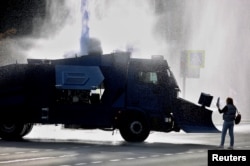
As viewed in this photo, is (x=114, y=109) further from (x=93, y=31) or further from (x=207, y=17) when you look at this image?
(x=207, y=17)

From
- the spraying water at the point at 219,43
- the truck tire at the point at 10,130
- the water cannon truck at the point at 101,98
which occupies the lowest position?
the truck tire at the point at 10,130

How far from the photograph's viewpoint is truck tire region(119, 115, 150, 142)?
2488cm

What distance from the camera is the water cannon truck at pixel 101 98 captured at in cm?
2480

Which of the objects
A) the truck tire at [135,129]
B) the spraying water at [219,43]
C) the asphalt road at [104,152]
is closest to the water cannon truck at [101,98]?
the truck tire at [135,129]

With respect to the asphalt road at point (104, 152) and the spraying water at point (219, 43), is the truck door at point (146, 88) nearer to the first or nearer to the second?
the asphalt road at point (104, 152)

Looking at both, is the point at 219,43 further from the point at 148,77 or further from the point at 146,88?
the point at 146,88

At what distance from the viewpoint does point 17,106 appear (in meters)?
25.2

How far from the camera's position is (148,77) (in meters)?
25.2

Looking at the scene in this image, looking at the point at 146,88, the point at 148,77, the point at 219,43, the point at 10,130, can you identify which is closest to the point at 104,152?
the point at 146,88

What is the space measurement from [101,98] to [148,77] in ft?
5.70

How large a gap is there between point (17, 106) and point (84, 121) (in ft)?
7.64

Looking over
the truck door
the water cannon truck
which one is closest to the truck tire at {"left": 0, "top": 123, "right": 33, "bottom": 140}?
the water cannon truck

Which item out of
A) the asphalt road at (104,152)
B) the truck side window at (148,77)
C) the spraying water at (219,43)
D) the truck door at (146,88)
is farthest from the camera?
the spraying water at (219,43)

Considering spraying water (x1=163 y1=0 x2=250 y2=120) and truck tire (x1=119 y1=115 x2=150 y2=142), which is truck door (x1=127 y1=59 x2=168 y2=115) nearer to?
truck tire (x1=119 y1=115 x2=150 y2=142)
